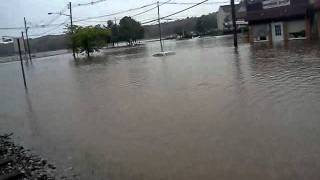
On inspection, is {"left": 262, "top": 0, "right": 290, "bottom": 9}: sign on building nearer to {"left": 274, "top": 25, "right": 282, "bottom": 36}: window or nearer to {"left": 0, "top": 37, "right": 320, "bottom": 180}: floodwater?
{"left": 274, "top": 25, "right": 282, "bottom": 36}: window

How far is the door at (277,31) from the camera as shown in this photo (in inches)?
1855

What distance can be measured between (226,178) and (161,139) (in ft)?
10.8

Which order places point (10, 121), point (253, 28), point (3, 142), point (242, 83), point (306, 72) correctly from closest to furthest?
point (3, 142) < point (10, 121) < point (242, 83) < point (306, 72) < point (253, 28)

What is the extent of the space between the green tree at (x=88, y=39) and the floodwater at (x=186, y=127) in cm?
4953

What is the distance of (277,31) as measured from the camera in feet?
157

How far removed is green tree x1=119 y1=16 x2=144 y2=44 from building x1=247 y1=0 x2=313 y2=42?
63.5 metres

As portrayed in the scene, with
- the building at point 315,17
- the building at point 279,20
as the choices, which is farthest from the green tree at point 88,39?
the building at point 315,17

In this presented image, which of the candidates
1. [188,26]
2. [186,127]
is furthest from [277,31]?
[188,26]

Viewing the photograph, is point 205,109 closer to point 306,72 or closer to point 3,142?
point 3,142

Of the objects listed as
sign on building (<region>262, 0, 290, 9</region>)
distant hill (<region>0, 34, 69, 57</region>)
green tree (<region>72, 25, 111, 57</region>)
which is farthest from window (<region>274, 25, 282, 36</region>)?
distant hill (<region>0, 34, 69, 57</region>)

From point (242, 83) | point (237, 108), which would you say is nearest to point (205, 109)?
point (237, 108)

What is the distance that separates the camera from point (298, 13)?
4422 centimetres

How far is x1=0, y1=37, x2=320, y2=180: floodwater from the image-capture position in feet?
27.7

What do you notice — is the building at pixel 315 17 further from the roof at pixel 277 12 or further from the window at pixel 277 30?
the window at pixel 277 30
